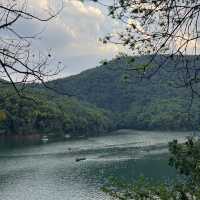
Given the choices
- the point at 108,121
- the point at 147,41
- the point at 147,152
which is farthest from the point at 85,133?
the point at 147,41

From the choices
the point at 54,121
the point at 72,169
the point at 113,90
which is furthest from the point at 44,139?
the point at 113,90

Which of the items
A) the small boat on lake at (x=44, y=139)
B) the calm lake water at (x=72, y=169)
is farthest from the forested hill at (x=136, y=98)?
the calm lake water at (x=72, y=169)

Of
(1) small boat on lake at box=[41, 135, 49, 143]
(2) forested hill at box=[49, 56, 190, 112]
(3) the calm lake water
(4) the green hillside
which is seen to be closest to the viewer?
(3) the calm lake water

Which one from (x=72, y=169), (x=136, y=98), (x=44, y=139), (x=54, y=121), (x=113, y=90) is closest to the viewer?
(x=72, y=169)

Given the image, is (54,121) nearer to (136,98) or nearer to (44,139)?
(44,139)

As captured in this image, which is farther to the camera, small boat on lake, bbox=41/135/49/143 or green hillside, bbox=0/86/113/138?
green hillside, bbox=0/86/113/138

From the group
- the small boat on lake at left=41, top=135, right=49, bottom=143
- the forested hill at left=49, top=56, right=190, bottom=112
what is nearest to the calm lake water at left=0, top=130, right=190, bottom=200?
the small boat on lake at left=41, top=135, right=49, bottom=143

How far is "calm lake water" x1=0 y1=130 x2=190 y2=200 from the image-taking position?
4525 cm

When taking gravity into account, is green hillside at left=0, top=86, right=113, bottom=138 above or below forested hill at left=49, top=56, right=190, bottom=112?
below

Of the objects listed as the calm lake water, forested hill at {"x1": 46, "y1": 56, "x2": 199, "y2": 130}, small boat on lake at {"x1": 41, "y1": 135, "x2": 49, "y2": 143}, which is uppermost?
forested hill at {"x1": 46, "y1": 56, "x2": 199, "y2": 130}

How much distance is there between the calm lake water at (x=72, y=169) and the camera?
45250mm

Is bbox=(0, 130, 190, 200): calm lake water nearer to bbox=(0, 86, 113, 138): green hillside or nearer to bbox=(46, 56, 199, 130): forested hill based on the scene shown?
bbox=(0, 86, 113, 138): green hillside

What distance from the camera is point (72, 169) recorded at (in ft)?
194

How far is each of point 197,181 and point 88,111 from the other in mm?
117601
